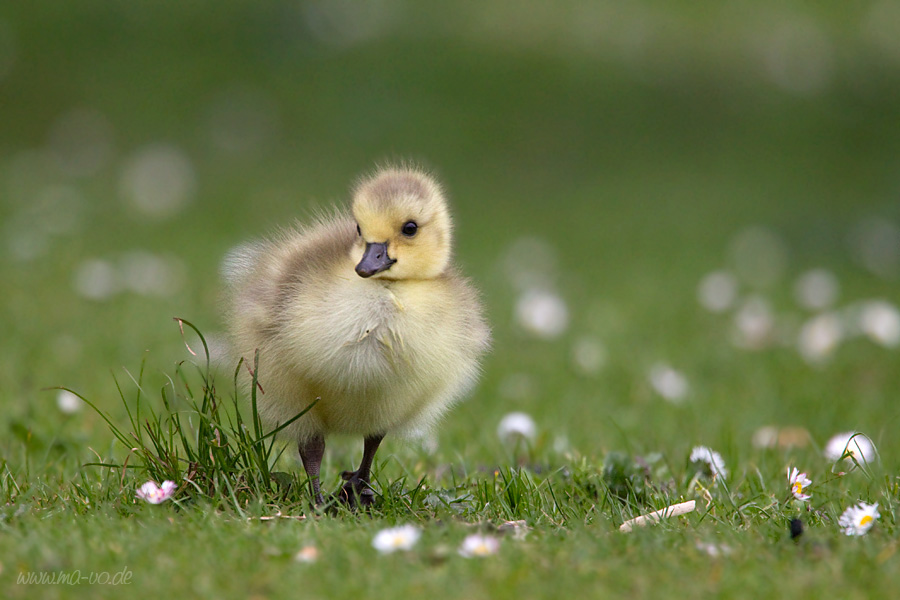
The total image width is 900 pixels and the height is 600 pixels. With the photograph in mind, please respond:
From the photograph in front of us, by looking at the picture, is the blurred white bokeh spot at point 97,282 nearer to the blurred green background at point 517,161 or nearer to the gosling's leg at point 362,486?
the blurred green background at point 517,161

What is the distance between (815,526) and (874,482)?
0.67 meters

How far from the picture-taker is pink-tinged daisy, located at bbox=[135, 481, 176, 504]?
3.08m

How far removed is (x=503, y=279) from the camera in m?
8.42

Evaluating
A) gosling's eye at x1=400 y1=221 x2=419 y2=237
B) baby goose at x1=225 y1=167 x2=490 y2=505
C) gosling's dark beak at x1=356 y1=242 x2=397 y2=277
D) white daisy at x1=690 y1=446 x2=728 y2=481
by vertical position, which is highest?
gosling's eye at x1=400 y1=221 x2=419 y2=237

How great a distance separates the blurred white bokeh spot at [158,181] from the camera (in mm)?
10047

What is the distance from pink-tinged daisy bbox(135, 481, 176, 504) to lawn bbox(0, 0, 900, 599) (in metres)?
0.04

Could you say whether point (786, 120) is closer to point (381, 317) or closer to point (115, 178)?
point (115, 178)

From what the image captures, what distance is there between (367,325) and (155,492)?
0.82 meters

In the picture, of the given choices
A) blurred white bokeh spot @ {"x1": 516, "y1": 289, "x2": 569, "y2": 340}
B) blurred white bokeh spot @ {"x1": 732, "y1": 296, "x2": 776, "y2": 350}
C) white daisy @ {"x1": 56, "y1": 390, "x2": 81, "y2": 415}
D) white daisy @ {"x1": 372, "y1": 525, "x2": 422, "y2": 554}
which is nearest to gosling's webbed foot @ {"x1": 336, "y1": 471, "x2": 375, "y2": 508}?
white daisy @ {"x1": 372, "y1": 525, "x2": 422, "y2": 554}

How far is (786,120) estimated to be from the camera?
1316 cm

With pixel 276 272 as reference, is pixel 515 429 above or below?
below

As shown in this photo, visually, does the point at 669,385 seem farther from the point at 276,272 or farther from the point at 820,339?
the point at 276,272

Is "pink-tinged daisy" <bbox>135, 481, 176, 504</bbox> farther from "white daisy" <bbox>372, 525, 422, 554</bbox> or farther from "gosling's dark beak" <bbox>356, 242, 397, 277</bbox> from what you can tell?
"gosling's dark beak" <bbox>356, 242, 397, 277</bbox>

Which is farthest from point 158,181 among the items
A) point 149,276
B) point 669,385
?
point 669,385
